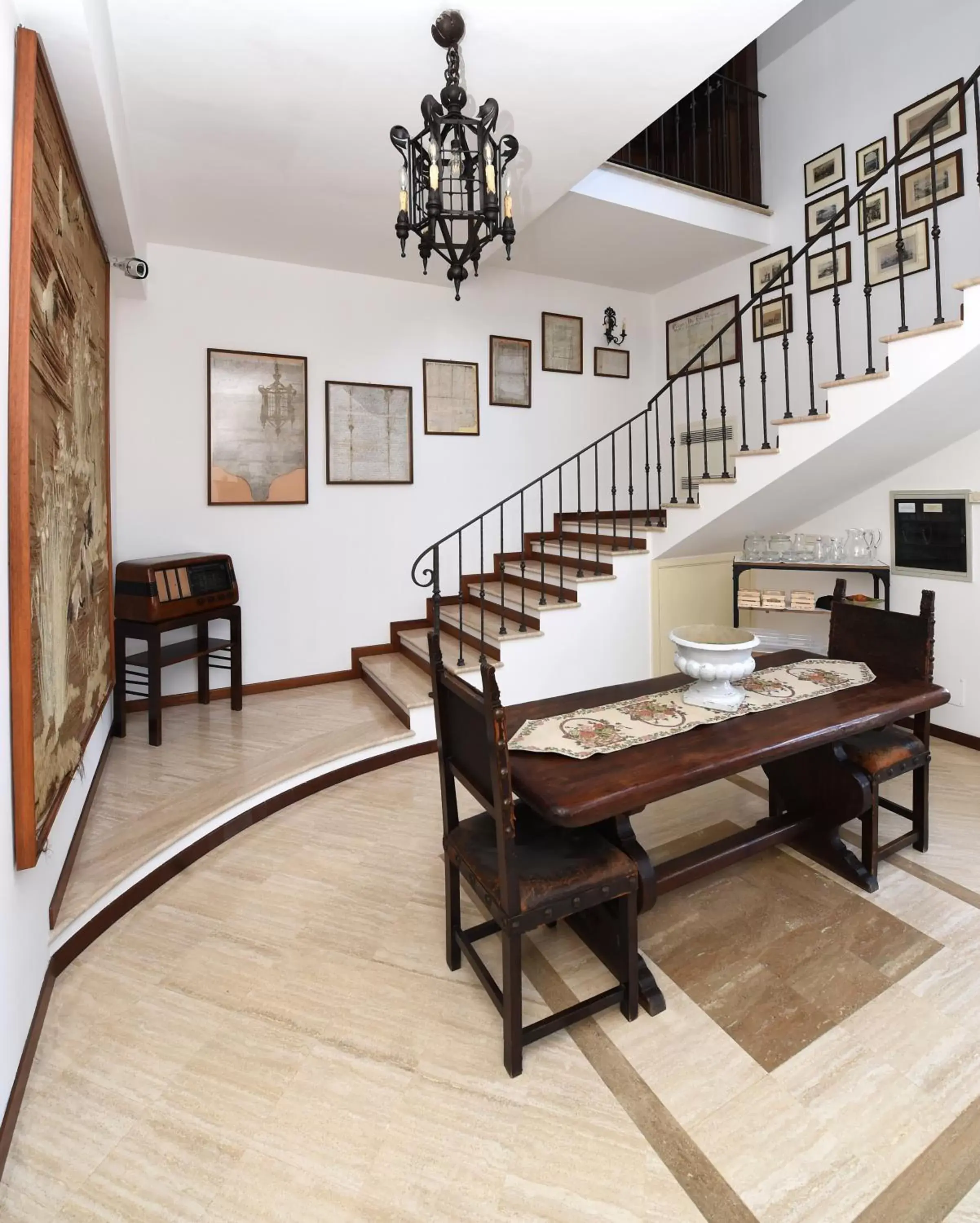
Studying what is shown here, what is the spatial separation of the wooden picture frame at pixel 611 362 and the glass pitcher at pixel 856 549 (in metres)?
2.52

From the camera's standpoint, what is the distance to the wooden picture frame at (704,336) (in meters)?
4.94

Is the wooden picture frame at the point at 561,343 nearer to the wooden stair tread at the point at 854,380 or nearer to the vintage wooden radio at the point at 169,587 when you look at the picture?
the wooden stair tread at the point at 854,380

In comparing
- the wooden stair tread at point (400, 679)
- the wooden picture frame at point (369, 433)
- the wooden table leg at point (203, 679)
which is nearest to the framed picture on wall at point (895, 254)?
the wooden picture frame at point (369, 433)

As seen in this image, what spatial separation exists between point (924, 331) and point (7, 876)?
152 inches

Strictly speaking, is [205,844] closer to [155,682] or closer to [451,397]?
[155,682]

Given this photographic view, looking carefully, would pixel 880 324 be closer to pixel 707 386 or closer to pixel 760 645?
pixel 707 386

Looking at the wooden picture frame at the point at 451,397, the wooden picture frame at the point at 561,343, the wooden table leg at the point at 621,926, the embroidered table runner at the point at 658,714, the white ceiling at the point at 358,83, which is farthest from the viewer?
the wooden picture frame at the point at 561,343

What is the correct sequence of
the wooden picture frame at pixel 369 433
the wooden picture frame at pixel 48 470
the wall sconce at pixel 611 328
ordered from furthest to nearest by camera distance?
the wall sconce at pixel 611 328, the wooden picture frame at pixel 369 433, the wooden picture frame at pixel 48 470

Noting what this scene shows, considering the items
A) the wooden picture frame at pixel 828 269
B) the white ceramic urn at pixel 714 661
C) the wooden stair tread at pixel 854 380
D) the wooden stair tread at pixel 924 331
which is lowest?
the white ceramic urn at pixel 714 661

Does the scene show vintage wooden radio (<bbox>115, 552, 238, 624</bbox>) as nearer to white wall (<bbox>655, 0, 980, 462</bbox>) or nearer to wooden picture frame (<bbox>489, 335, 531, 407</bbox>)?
wooden picture frame (<bbox>489, 335, 531, 407</bbox>)

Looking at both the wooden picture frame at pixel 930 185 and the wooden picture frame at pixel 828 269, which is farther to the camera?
the wooden picture frame at pixel 828 269

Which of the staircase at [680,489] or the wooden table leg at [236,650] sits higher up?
the staircase at [680,489]

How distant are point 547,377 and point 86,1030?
4.94m

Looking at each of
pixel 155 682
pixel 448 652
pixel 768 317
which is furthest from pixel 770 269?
pixel 155 682
